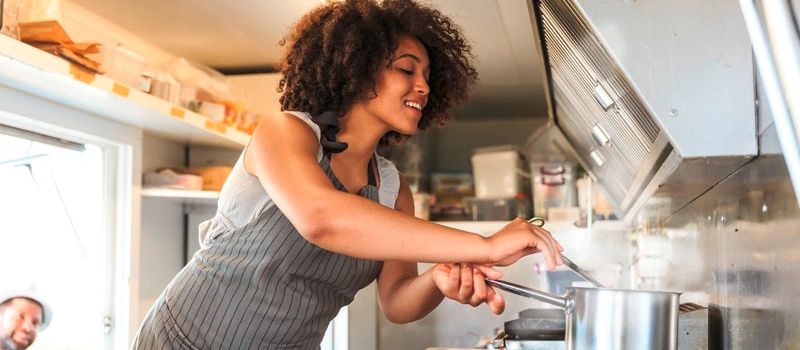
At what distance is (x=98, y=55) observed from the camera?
204 cm

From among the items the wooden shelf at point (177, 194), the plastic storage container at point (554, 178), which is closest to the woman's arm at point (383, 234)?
the wooden shelf at point (177, 194)

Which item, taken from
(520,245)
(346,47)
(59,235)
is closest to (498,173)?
(59,235)

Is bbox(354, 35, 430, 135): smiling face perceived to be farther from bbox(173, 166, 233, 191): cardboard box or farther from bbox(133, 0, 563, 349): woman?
bbox(173, 166, 233, 191): cardboard box

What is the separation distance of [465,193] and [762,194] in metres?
3.07

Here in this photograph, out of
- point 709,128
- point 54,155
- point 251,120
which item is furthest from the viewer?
point 251,120

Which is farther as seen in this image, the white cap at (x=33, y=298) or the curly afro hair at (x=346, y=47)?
the white cap at (x=33, y=298)

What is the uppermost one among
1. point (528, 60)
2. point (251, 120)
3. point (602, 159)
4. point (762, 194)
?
point (528, 60)

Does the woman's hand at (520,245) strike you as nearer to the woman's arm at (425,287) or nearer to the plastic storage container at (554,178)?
the woman's arm at (425,287)

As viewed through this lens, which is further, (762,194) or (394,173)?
(394,173)

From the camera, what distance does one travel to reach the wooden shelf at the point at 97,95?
1.67 metres

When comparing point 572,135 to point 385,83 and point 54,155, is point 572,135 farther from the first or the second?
point 54,155

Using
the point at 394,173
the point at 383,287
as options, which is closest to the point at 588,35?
the point at 394,173

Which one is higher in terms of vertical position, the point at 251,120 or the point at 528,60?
the point at 528,60

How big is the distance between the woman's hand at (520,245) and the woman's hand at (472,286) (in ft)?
0.29
